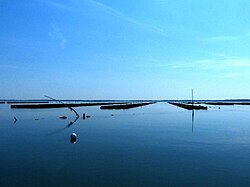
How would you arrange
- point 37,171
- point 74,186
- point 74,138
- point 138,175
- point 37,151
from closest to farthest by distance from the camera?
point 74,186
point 138,175
point 37,171
point 37,151
point 74,138

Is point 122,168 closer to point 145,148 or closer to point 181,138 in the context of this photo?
point 145,148

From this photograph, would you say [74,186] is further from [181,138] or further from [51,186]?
[181,138]

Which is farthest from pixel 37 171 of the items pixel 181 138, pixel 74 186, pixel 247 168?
pixel 181 138

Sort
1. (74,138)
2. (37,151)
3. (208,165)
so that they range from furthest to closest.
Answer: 1. (74,138)
2. (37,151)
3. (208,165)

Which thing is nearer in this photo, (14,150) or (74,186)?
(74,186)

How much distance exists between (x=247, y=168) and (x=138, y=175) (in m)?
6.89

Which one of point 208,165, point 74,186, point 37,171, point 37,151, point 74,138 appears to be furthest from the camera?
point 74,138

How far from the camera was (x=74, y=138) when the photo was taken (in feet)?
88.7

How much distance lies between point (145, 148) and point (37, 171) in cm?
970

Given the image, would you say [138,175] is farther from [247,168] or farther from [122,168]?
[247,168]

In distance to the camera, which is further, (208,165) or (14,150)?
(14,150)

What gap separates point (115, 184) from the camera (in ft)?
45.5

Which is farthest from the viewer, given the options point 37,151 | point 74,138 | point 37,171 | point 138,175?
point 74,138

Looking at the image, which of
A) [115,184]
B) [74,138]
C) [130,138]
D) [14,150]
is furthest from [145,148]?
[14,150]
